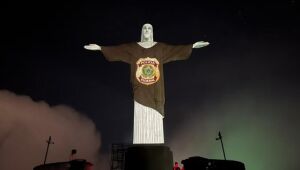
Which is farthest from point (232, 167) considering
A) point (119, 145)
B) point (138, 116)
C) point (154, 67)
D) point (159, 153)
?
point (119, 145)

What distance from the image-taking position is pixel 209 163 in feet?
10.6

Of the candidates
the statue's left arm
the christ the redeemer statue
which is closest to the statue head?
the christ the redeemer statue

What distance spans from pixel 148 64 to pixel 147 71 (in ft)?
0.87

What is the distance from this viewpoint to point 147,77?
8.54 meters

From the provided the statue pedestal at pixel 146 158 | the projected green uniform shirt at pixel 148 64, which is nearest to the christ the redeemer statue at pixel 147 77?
the projected green uniform shirt at pixel 148 64

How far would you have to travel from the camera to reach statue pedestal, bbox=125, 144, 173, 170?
340cm

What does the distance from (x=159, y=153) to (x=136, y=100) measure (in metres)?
4.83

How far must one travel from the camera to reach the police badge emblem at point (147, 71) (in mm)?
8523

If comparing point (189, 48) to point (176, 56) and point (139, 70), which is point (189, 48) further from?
point (139, 70)

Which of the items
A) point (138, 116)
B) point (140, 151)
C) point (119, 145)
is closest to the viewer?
point (140, 151)

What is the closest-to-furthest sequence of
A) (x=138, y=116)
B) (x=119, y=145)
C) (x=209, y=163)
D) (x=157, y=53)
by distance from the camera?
(x=209, y=163)
(x=138, y=116)
(x=157, y=53)
(x=119, y=145)

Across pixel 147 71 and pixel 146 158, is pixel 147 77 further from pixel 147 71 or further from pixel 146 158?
pixel 146 158

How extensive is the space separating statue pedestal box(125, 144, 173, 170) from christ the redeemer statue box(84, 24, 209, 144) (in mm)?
4382

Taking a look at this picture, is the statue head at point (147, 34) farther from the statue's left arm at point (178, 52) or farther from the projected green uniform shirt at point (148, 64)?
the statue's left arm at point (178, 52)
